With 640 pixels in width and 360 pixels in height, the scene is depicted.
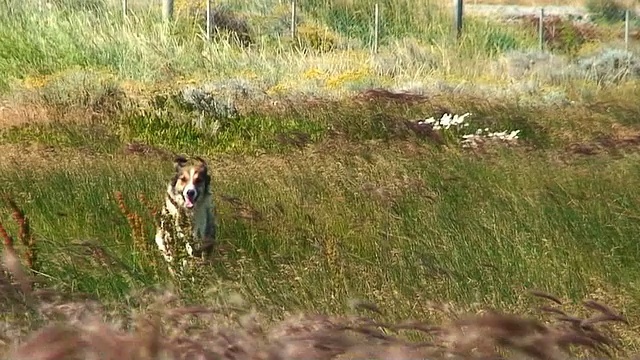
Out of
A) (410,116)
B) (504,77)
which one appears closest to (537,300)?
(410,116)

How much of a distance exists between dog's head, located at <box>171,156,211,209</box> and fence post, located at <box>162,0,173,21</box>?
1545 cm

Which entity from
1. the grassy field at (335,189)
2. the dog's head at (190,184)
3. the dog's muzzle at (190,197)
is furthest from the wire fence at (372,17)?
the dog's muzzle at (190,197)

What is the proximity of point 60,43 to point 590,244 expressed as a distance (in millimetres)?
15605

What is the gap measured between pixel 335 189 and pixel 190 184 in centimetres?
117

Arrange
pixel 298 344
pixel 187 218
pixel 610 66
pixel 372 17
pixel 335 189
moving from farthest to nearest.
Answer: pixel 372 17 < pixel 610 66 < pixel 335 189 < pixel 187 218 < pixel 298 344

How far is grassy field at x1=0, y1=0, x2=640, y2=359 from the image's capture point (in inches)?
209

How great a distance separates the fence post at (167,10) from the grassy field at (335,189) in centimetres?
329

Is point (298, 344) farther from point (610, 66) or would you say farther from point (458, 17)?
point (458, 17)

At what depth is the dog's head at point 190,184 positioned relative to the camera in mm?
6676

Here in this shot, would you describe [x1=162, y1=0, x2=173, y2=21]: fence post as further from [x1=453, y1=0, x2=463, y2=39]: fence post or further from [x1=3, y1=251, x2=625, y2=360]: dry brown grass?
[x1=3, y1=251, x2=625, y2=360]: dry brown grass

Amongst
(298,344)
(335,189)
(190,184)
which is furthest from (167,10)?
(298,344)

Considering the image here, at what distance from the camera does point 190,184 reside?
22.1 feet

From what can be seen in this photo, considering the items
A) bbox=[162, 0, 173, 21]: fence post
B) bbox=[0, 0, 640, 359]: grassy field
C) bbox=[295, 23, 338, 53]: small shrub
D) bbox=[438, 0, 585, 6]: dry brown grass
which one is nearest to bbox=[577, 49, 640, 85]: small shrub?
bbox=[0, 0, 640, 359]: grassy field

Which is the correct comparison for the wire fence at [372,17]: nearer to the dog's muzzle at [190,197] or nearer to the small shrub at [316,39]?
the small shrub at [316,39]
